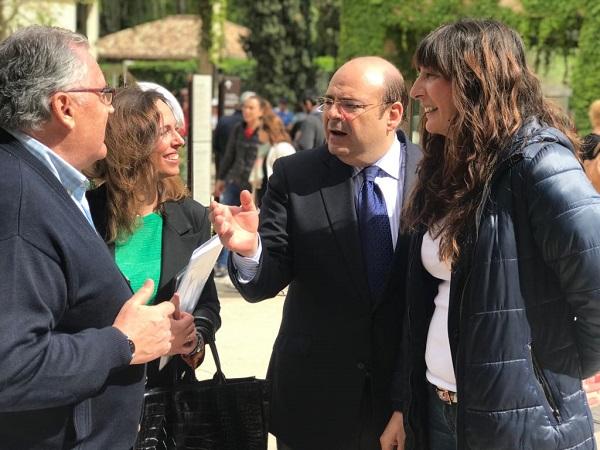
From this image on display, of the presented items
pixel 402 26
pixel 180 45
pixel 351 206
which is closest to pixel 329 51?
pixel 180 45

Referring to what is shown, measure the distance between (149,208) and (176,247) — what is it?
0.20m

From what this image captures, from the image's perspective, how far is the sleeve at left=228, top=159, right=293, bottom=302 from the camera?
302cm

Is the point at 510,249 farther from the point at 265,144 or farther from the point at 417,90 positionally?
the point at 265,144

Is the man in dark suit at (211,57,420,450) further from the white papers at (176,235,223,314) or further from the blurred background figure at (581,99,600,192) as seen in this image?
the blurred background figure at (581,99,600,192)

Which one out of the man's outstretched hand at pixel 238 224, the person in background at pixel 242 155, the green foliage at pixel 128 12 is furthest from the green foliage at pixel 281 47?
the man's outstretched hand at pixel 238 224

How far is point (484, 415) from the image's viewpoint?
7.48ft

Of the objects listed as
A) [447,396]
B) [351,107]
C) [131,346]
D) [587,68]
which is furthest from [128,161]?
[587,68]

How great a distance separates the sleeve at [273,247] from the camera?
9.92 feet

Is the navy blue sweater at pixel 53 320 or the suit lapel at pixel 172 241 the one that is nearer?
the navy blue sweater at pixel 53 320

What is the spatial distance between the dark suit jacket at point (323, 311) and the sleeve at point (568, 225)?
84cm

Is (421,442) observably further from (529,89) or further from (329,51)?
(329,51)

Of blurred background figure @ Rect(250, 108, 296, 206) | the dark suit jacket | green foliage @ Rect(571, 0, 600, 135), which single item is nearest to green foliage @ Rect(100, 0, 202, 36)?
green foliage @ Rect(571, 0, 600, 135)

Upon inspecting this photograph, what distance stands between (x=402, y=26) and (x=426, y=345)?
19.0m

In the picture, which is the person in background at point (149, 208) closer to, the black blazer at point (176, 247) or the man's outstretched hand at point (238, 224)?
the black blazer at point (176, 247)
